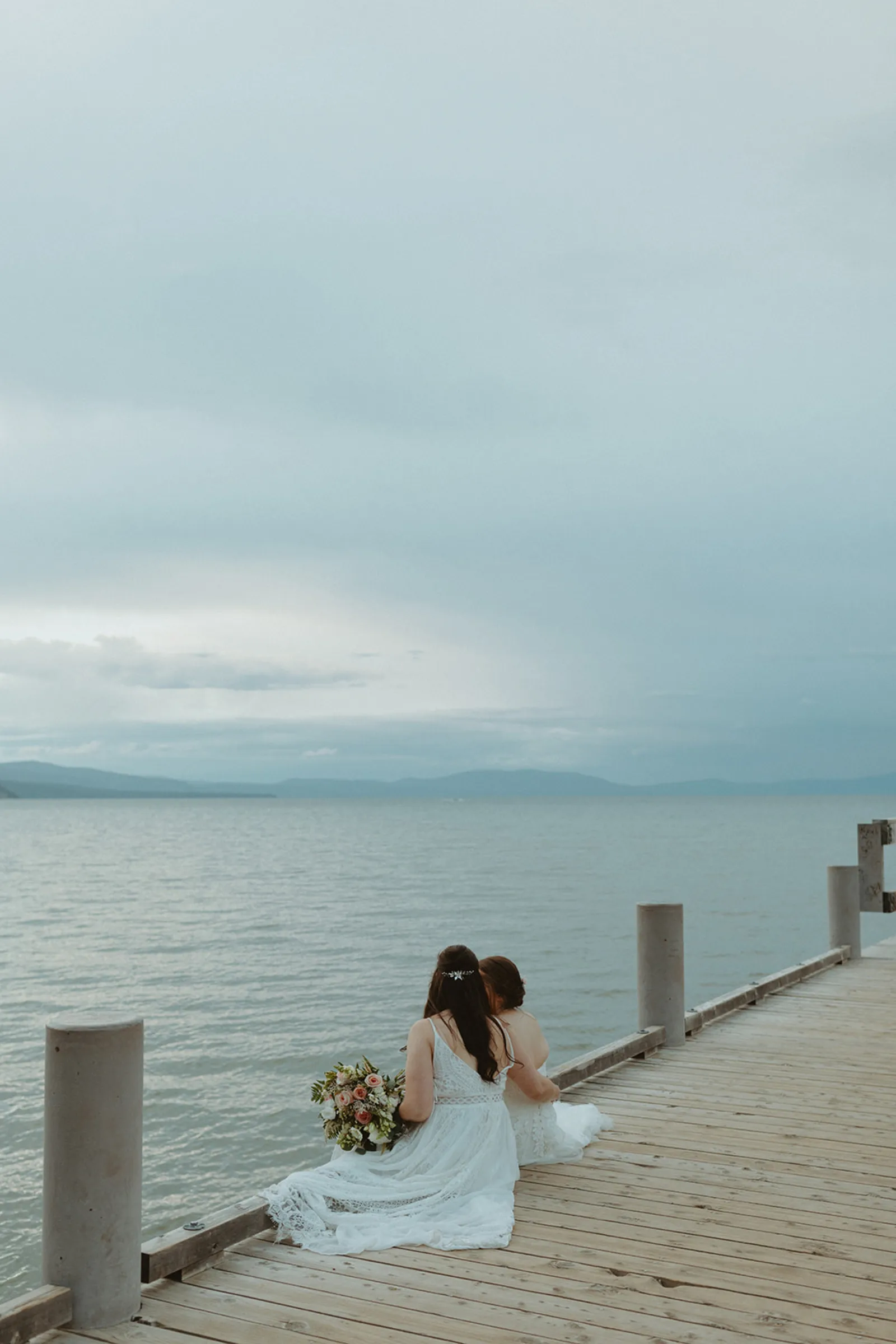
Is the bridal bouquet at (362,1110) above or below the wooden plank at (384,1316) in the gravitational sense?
above

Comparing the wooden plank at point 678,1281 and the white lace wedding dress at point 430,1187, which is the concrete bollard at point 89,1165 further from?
the wooden plank at point 678,1281

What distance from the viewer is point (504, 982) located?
20.5ft

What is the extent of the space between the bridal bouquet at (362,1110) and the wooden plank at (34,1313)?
1793 millimetres

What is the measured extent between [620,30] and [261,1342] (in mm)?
13984

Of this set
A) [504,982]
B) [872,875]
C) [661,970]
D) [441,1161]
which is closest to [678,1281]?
[441,1161]

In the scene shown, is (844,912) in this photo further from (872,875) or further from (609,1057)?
(609,1057)

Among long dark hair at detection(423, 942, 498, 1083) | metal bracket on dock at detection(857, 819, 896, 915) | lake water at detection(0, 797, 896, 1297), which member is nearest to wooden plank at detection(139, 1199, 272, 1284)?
long dark hair at detection(423, 942, 498, 1083)

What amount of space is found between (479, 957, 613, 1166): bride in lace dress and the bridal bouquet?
72cm

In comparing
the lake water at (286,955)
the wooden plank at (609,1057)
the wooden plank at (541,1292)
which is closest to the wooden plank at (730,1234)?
the wooden plank at (541,1292)

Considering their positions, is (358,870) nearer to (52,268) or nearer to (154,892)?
(154,892)

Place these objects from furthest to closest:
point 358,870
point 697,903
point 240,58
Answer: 1. point 358,870
2. point 697,903
3. point 240,58

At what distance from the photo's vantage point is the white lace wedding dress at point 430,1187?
16.4ft

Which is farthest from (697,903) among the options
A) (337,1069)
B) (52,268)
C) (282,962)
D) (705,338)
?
(337,1069)

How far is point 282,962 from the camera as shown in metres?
27.5
